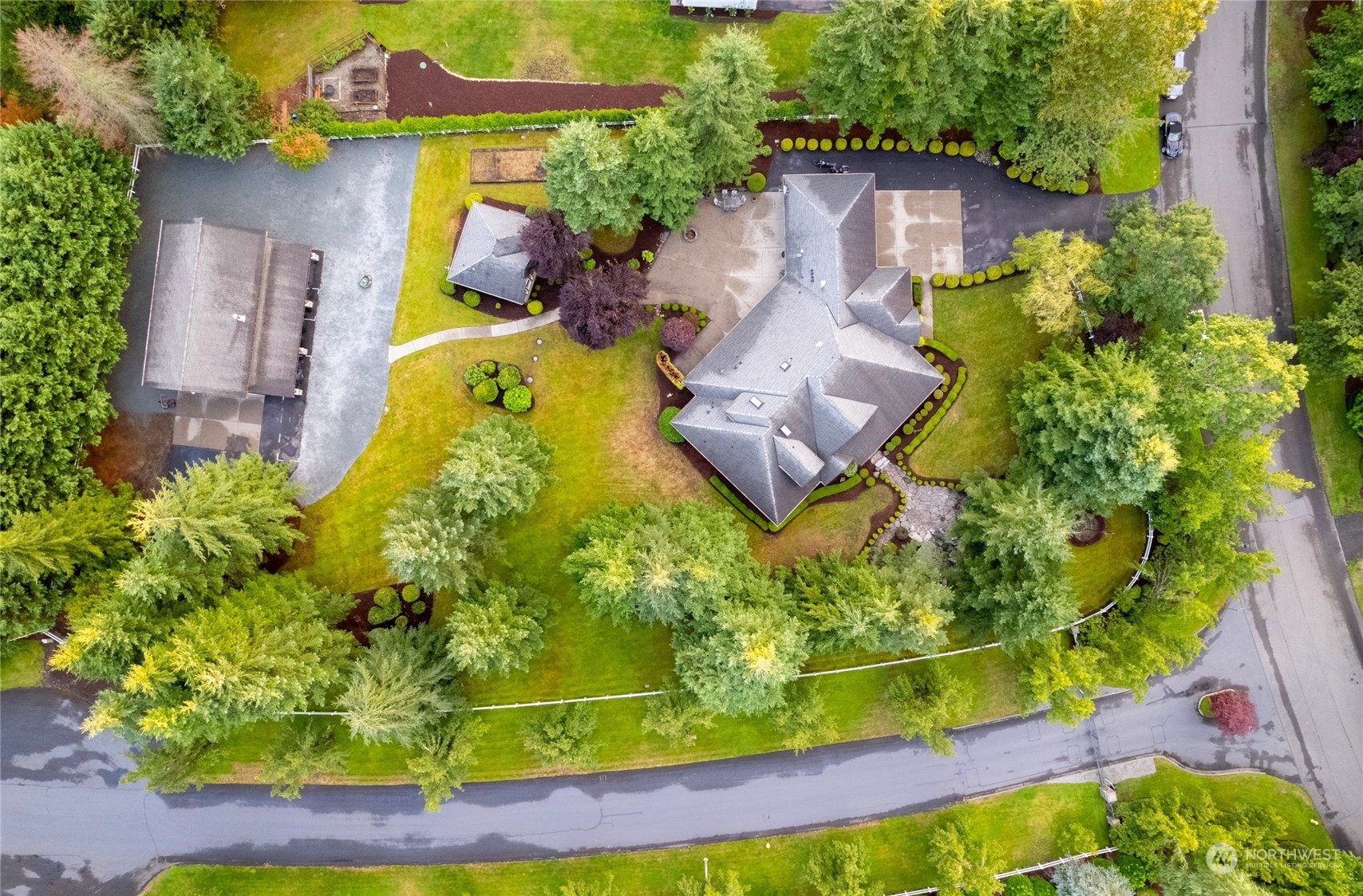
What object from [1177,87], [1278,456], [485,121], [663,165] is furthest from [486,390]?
[1278,456]

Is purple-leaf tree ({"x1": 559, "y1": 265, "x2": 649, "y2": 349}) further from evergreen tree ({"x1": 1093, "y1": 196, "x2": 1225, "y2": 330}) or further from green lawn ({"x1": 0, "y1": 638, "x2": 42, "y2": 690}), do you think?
green lawn ({"x1": 0, "y1": 638, "x2": 42, "y2": 690})

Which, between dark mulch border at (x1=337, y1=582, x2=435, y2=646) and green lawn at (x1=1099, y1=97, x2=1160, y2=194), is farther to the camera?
green lawn at (x1=1099, y1=97, x2=1160, y2=194)

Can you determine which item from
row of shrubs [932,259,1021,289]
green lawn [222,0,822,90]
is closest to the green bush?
row of shrubs [932,259,1021,289]

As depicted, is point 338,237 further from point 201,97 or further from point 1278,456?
point 1278,456

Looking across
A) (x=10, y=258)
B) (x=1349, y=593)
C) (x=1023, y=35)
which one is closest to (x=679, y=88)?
(x=1023, y=35)

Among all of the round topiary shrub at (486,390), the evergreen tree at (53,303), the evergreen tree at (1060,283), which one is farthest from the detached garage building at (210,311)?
the evergreen tree at (1060,283)

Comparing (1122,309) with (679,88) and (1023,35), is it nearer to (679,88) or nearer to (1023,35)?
(1023,35)

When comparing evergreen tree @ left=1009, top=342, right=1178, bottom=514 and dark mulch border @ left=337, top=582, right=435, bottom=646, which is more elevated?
evergreen tree @ left=1009, top=342, right=1178, bottom=514
